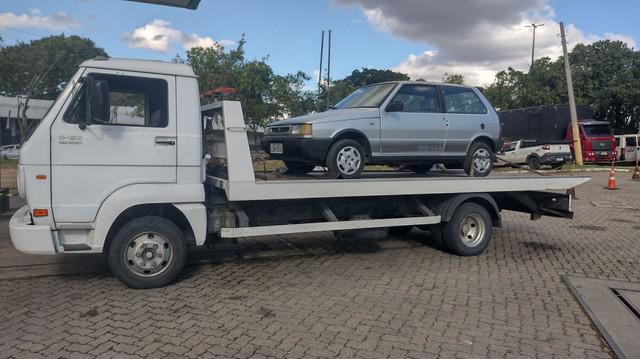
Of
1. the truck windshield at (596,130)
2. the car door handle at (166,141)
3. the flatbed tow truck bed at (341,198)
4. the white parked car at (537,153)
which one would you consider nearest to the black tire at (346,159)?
the flatbed tow truck bed at (341,198)

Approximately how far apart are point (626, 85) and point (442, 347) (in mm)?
38429

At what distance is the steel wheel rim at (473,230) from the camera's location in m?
7.17

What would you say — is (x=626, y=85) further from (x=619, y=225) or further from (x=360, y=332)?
(x=360, y=332)

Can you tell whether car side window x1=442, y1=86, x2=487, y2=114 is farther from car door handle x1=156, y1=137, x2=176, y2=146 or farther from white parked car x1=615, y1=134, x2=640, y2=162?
white parked car x1=615, y1=134, x2=640, y2=162

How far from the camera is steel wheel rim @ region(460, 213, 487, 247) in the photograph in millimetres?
7172

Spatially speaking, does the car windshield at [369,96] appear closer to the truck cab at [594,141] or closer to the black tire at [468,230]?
the black tire at [468,230]

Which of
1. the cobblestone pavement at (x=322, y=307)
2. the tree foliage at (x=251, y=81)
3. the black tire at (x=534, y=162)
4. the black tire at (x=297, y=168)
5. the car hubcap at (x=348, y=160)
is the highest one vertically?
the tree foliage at (x=251, y=81)

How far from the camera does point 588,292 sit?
5.52m

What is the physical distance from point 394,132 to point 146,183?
3388 mm

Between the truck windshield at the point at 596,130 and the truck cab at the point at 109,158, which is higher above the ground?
the truck windshield at the point at 596,130

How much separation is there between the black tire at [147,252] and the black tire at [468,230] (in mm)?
3711

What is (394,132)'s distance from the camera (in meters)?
6.87

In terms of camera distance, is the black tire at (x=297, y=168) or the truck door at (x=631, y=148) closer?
the black tire at (x=297, y=168)

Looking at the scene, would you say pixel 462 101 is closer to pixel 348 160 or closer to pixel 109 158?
pixel 348 160
